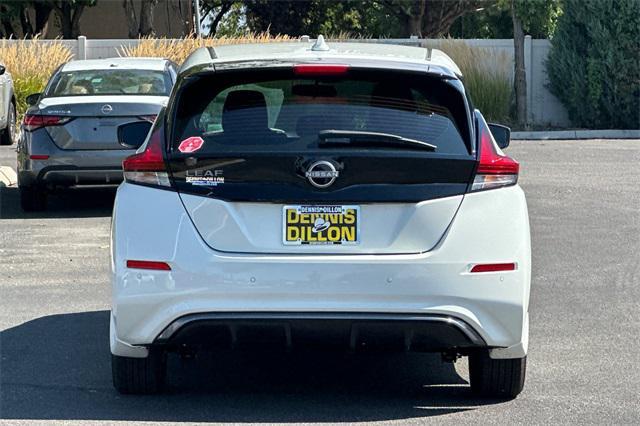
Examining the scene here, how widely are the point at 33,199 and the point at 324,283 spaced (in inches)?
340

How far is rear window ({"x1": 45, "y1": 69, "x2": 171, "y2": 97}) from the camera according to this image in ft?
46.9

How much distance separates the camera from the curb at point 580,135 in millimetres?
25453

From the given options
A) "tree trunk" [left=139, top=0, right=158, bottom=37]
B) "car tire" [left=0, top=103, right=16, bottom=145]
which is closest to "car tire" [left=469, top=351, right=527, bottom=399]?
"car tire" [left=0, top=103, right=16, bottom=145]

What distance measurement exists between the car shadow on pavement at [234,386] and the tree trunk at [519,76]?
20191 mm

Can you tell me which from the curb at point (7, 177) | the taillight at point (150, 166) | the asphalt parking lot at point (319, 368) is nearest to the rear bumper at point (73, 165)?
the asphalt parking lot at point (319, 368)

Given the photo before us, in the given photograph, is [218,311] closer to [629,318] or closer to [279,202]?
[279,202]

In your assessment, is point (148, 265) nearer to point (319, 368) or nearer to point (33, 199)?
point (319, 368)

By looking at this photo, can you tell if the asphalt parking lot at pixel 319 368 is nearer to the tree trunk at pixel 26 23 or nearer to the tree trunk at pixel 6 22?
the tree trunk at pixel 6 22

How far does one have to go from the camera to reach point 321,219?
589 cm

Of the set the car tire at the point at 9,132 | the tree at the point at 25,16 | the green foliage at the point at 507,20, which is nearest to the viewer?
the car tire at the point at 9,132

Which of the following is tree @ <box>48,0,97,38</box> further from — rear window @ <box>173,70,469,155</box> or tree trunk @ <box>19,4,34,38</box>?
rear window @ <box>173,70,469,155</box>

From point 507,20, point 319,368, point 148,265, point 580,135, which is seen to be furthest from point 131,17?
point 148,265

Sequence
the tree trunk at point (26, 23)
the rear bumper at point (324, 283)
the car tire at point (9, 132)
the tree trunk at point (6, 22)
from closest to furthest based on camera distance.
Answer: the rear bumper at point (324, 283)
the car tire at point (9, 132)
the tree trunk at point (6, 22)
the tree trunk at point (26, 23)

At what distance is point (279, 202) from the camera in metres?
5.89
